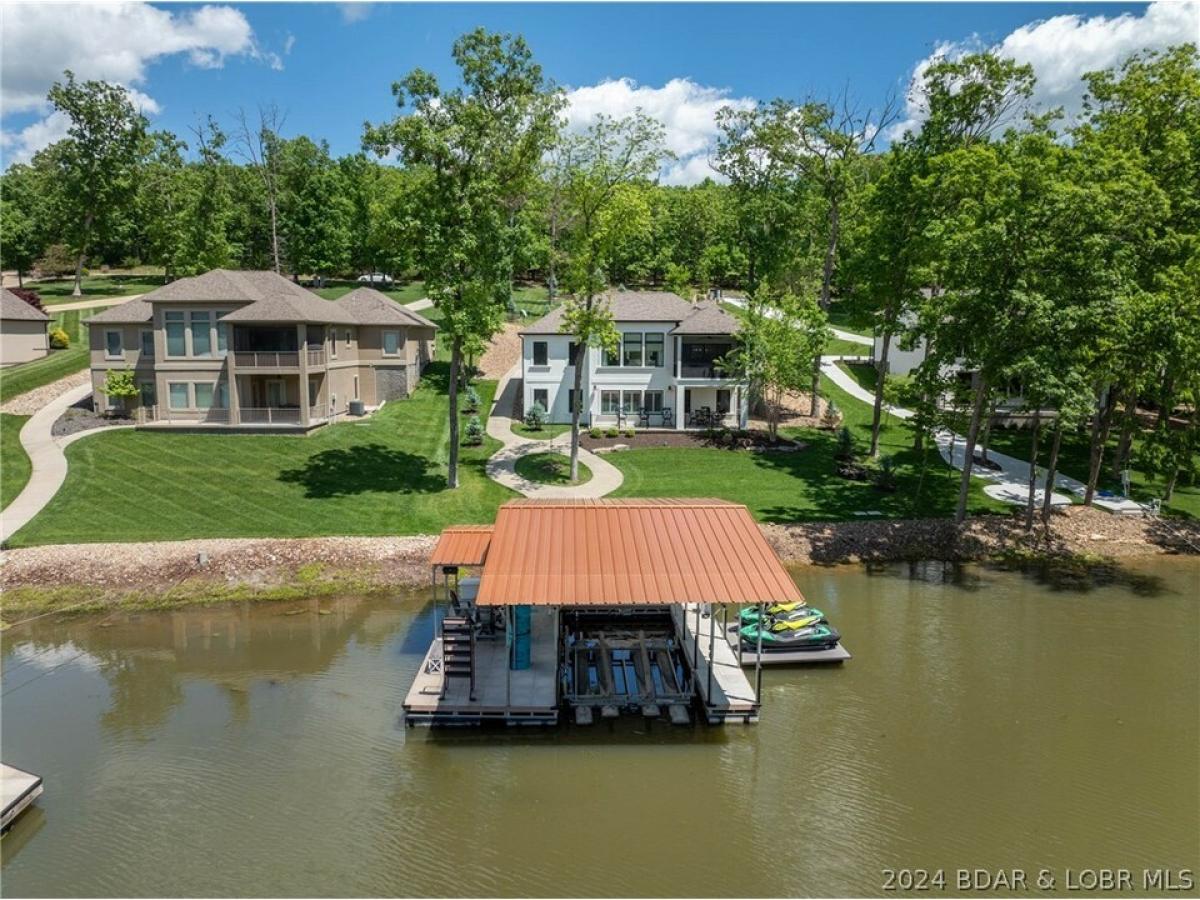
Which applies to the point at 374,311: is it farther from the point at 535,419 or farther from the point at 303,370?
the point at 535,419

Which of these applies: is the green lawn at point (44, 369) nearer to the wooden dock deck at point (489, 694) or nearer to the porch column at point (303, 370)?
the porch column at point (303, 370)

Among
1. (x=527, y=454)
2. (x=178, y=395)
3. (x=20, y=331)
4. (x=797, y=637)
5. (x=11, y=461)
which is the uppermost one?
(x=20, y=331)

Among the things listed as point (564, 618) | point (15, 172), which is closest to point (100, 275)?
point (15, 172)

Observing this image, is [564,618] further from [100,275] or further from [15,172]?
[15,172]

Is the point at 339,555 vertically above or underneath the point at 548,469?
underneath

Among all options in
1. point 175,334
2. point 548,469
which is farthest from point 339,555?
point 175,334

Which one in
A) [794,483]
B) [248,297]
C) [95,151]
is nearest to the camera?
[794,483]
